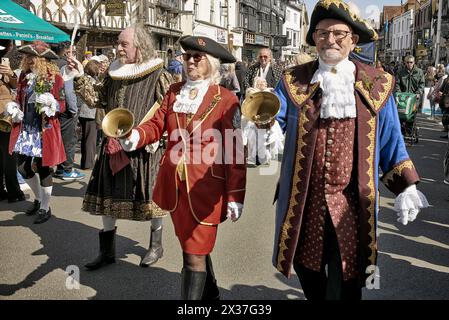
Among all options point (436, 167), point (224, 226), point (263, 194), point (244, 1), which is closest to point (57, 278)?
point (224, 226)

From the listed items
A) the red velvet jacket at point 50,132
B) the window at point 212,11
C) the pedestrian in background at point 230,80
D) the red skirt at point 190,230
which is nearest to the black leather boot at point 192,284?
the red skirt at point 190,230

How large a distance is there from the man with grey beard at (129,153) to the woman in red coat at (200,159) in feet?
2.71

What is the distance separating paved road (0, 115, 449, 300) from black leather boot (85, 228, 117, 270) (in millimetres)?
61

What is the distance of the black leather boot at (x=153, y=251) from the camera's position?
13.5ft

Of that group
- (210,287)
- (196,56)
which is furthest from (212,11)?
(210,287)

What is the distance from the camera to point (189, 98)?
3.02m

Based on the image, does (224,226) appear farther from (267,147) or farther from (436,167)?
(436,167)

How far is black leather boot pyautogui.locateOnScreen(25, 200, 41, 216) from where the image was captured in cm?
558

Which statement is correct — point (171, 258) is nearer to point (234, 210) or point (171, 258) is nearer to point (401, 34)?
point (234, 210)

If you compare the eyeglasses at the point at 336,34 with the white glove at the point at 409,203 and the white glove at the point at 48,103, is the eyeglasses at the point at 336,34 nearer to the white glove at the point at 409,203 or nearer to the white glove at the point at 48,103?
the white glove at the point at 409,203

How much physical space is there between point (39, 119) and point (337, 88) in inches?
153

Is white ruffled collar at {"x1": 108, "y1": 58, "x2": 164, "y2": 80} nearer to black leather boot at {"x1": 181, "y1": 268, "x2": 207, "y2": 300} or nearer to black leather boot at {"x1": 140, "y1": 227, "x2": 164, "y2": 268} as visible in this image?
black leather boot at {"x1": 140, "y1": 227, "x2": 164, "y2": 268}
